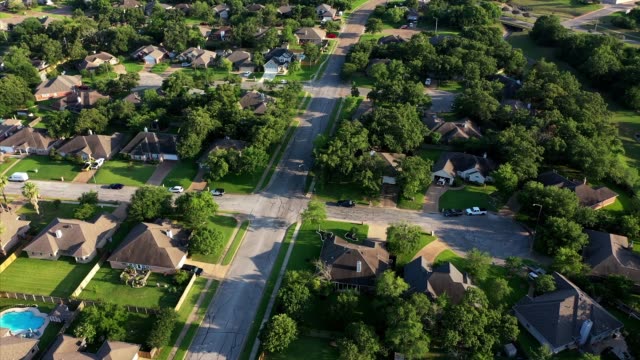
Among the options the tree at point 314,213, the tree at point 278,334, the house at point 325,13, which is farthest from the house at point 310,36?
the tree at point 278,334

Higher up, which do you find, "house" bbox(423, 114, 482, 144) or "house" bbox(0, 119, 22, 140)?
"house" bbox(0, 119, 22, 140)

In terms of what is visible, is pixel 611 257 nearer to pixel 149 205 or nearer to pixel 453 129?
pixel 453 129

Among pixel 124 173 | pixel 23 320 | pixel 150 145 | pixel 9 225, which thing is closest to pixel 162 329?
pixel 23 320

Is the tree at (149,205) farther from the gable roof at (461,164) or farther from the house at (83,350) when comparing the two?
the gable roof at (461,164)

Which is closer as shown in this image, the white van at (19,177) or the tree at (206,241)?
the tree at (206,241)

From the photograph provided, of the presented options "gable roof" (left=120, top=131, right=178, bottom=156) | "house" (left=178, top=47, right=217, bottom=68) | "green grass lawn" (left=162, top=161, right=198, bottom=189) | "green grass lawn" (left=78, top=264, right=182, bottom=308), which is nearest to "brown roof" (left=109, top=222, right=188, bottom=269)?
"green grass lawn" (left=78, top=264, right=182, bottom=308)

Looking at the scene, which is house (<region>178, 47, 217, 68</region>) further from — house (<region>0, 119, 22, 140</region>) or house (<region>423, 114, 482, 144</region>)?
house (<region>423, 114, 482, 144</region>)
